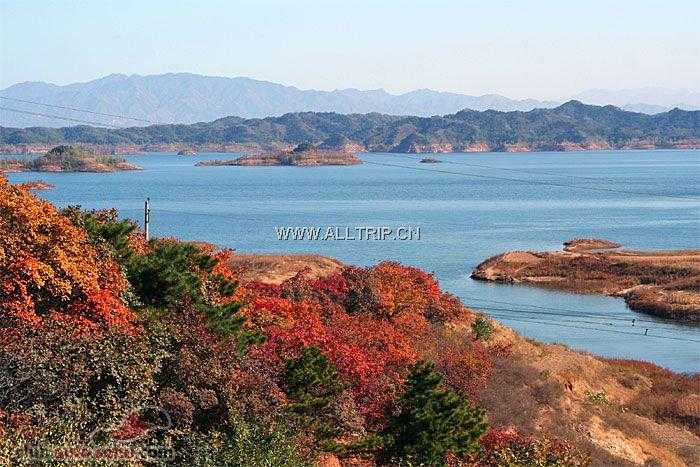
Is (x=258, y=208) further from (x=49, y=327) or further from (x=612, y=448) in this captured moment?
(x=49, y=327)

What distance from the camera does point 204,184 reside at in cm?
14462

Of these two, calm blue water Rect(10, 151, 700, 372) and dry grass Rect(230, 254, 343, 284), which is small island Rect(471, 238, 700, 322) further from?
dry grass Rect(230, 254, 343, 284)

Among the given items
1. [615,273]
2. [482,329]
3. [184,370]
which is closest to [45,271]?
[184,370]

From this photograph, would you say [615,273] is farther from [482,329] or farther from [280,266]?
[482,329]

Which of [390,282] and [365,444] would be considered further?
[390,282]

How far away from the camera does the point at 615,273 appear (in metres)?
65.9

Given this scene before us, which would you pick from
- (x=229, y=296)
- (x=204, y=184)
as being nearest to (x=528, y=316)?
(x=229, y=296)

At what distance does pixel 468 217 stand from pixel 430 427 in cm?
8056

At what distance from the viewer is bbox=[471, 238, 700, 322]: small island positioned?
5812cm

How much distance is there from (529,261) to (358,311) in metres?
38.8

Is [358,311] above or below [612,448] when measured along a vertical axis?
above

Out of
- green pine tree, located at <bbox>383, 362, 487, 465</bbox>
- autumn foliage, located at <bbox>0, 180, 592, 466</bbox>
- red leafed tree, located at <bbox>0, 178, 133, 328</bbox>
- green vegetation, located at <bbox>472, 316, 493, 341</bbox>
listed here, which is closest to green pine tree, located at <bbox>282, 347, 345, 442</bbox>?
autumn foliage, located at <bbox>0, 180, 592, 466</bbox>

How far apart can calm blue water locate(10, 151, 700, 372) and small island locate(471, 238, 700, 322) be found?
1803 millimetres

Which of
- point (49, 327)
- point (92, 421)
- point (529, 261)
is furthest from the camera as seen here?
point (529, 261)
